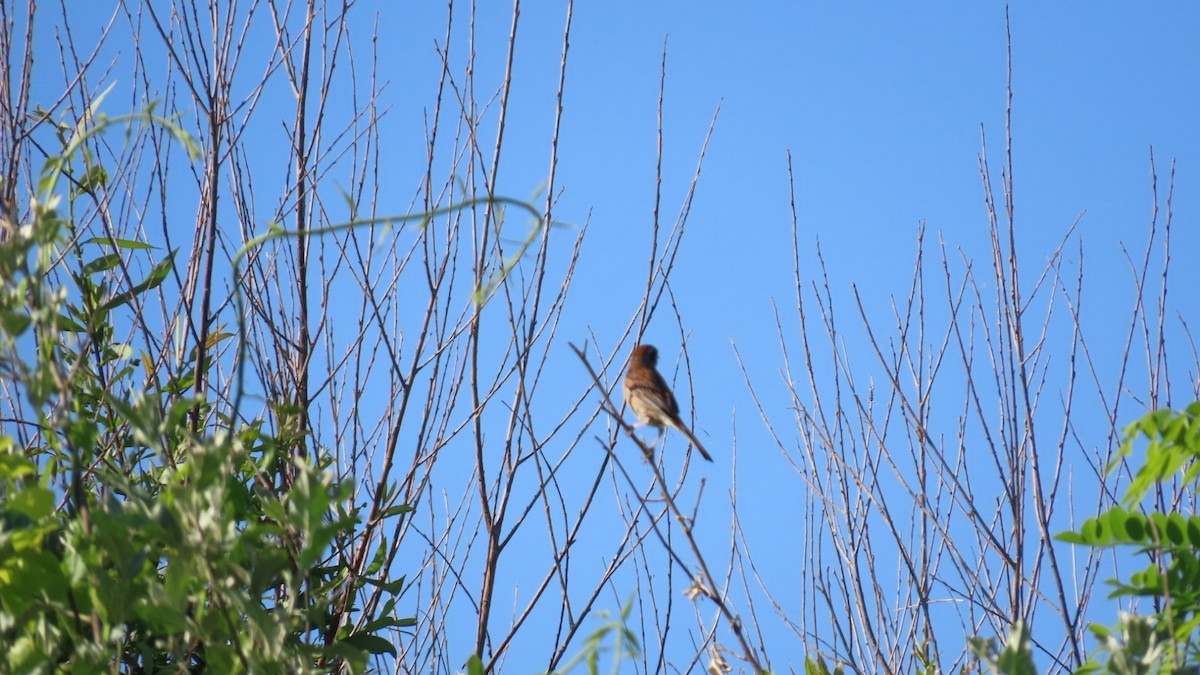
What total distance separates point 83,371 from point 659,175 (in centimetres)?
195

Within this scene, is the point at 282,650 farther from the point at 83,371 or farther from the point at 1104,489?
the point at 1104,489

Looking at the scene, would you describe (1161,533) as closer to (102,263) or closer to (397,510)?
(397,510)

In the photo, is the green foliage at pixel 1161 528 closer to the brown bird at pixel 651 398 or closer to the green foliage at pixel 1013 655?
the green foliage at pixel 1013 655

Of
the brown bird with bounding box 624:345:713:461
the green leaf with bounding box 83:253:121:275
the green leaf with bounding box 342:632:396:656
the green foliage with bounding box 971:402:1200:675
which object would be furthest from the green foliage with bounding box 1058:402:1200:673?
the brown bird with bounding box 624:345:713:461

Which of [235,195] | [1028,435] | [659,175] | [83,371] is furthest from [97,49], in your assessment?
[1028,435]

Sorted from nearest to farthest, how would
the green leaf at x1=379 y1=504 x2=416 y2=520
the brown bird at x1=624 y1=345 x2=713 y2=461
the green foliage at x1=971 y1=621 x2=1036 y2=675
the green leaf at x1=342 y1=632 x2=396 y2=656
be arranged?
the green foliage at x1=971 y1=621 x2=1036 y2=675
the green leaf at x1=342 y1=632 x2=396 y2=656
the green leaf at x1=379 y1=504 x2=416 y2=520
the brown bird at x1=624 y1=345 x2=713 y2=461

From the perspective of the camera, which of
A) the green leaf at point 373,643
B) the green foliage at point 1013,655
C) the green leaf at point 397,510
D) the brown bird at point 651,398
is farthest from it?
the brown bird at point 651,398

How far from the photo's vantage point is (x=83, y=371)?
2293 mm

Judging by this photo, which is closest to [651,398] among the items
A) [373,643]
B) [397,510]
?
[397,510]

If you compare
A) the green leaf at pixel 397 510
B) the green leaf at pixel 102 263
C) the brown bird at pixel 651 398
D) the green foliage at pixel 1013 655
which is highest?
the brown bird at pixel 651 398

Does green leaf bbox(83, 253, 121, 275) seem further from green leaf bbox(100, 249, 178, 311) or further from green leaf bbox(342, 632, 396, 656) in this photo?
green leaf bbox(342, 632, 396, 656)

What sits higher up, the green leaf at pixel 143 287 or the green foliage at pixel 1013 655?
the green leaf at pixel 143 287

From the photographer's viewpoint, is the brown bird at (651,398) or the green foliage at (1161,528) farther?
the brown bird at (651,398)

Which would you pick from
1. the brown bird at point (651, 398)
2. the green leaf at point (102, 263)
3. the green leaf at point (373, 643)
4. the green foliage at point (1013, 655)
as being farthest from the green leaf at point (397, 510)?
the brown bird at point (651, 398)
